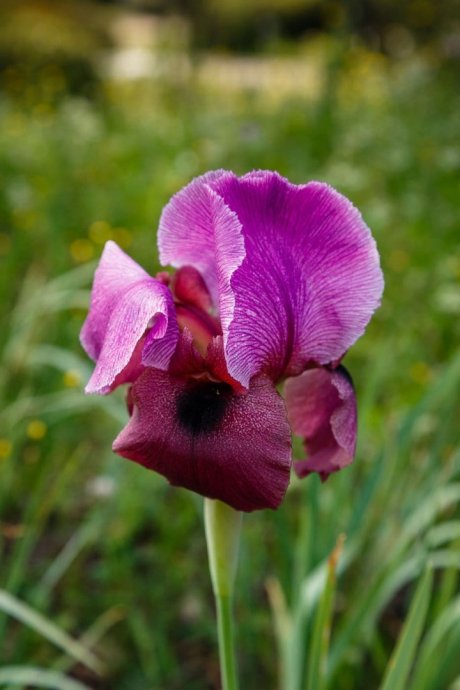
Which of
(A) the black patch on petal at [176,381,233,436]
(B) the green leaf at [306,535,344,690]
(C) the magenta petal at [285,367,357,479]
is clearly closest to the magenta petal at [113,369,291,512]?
(A) the black patch on petal at [176,381,233,436]

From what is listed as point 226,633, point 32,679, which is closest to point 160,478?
point 32,679

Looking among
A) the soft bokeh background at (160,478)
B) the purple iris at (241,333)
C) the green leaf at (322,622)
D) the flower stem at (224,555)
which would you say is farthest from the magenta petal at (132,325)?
the soft bokeh background at (160,478)

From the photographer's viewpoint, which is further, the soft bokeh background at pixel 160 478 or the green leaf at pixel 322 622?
the soft bokeh background at pixel 160 478

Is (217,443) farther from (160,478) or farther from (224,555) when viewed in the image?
(160,478)

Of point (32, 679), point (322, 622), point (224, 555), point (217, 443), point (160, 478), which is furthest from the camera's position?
point (160, 478)

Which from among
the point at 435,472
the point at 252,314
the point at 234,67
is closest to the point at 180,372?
the point at 252,314

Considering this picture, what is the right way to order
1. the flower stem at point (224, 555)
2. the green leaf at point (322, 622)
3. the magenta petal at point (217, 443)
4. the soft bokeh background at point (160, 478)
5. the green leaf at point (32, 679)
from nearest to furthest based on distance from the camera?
the magenta petal at point (217, 443) < the flower stem at point (224, 555) < the green leaf at point (322, 622) < the green leaf at point (32, 679) < the soft bokeh background at point (160, 478)

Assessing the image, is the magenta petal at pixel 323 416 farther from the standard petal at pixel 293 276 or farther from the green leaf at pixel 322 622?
the green leaf at pixel 322 622
